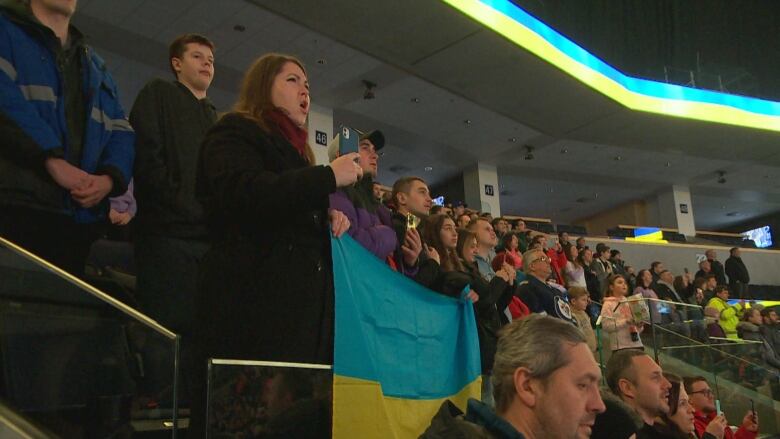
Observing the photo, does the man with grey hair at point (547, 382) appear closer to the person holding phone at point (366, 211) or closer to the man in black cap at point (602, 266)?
the person holding phone at point (366, 211)

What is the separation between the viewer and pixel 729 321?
915 cm

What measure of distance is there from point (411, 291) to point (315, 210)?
32.2 inches

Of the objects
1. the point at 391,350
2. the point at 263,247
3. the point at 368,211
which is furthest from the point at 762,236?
the point at 263,247

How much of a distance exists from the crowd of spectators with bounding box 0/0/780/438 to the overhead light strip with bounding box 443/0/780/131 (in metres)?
7.08

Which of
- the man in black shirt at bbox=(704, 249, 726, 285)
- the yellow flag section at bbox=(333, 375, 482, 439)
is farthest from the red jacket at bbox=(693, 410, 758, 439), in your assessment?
the man in black shirt at bbox=(704, 249, 726, 285)

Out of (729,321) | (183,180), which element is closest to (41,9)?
(183,180)

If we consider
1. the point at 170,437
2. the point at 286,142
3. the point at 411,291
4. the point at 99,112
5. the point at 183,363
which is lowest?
the point at 170,437

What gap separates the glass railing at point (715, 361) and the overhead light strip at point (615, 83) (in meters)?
5.49

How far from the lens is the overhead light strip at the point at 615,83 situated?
9.73 metres

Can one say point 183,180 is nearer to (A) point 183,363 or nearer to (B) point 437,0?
(A) point 183,363

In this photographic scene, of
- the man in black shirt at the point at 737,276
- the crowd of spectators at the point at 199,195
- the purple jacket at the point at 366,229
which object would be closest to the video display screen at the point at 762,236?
the man in black shirt at the point at 737,276

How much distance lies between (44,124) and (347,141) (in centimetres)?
87

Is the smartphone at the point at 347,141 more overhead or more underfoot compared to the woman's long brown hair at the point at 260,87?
more underfoot

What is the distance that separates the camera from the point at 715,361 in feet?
16.3
